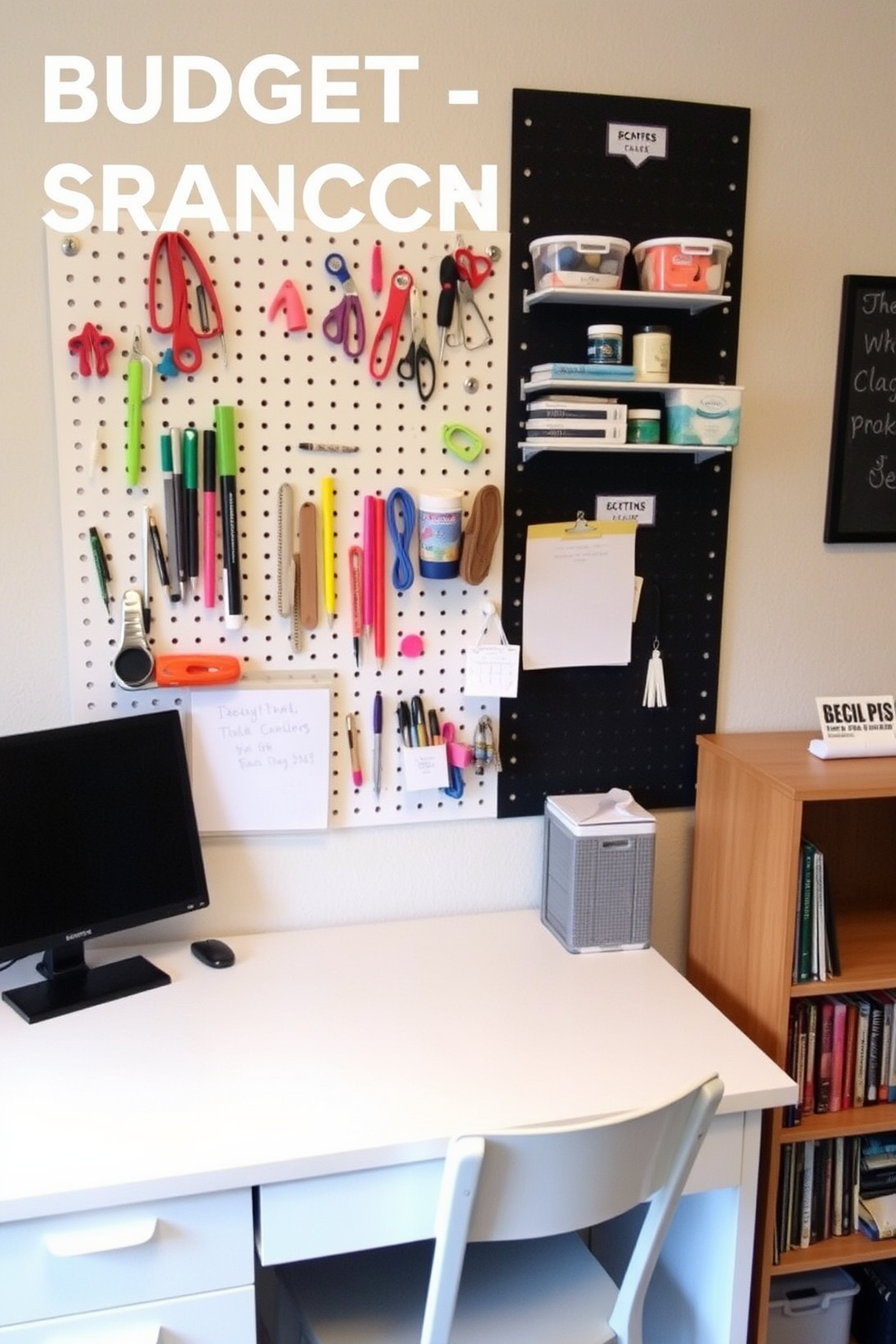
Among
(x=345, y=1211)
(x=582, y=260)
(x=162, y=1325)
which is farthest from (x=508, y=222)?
(x=162, y=1325)

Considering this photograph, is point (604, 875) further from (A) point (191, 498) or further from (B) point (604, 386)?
(A) point (191, 498)

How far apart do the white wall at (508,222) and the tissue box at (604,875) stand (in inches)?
5.8

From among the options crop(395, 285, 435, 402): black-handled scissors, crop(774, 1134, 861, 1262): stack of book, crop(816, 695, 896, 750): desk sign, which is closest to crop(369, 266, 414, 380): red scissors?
crop(395, 285, 435, 402): black-handled scissors

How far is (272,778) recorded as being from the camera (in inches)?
67.2

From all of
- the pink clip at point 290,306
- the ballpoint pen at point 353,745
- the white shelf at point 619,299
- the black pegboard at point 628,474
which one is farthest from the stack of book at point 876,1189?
the pink clip at point 290,306

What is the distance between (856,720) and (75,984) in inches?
49.4

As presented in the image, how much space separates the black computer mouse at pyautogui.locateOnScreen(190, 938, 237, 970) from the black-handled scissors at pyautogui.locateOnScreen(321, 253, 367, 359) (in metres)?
0.92

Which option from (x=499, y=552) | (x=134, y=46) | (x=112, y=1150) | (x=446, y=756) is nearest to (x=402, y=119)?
(x=134, y=46)

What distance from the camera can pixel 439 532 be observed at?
5.38ft

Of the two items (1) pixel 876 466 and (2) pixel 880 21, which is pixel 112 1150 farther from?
(2) pixel 880 21

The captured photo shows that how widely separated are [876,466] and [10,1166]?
1.66 metres

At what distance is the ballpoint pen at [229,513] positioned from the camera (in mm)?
1590

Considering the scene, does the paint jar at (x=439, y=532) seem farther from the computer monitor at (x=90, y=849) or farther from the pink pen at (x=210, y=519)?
the computer monitor at (x=90, y=849)

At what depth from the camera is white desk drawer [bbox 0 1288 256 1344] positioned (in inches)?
46.2
